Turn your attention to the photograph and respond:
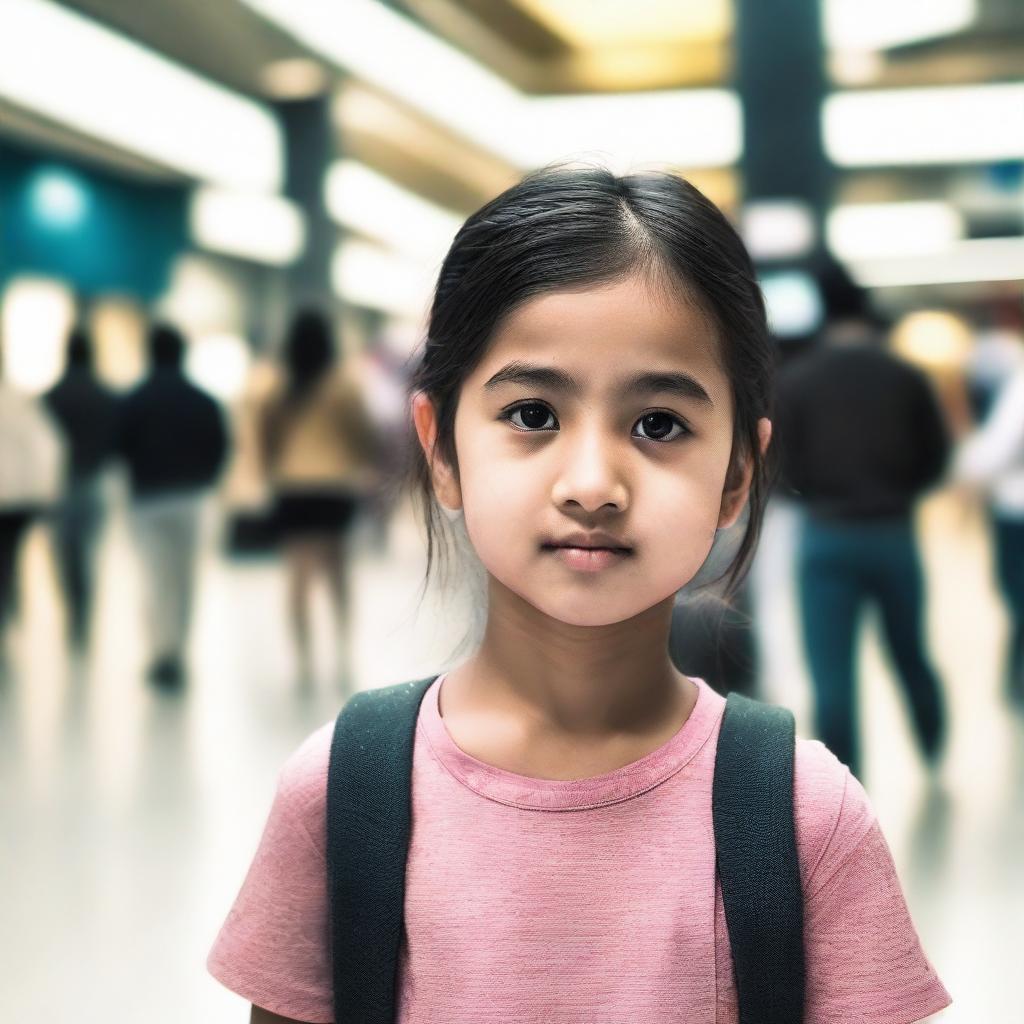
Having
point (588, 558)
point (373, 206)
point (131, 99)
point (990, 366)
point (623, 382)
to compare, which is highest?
point (131, 99)

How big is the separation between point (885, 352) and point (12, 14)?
379 centimetres

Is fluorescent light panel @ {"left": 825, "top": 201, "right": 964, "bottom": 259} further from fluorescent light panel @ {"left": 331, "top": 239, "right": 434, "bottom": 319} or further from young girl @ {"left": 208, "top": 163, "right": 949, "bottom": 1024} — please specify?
young girl @ {"left": 208, "top": 163, "right": 949, "bottom": 1024}

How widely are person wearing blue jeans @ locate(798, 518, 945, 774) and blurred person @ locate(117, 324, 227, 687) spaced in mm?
3094

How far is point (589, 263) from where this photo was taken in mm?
902

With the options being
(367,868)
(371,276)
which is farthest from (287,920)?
(371,276)

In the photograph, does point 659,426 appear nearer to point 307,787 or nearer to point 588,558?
point 588,558

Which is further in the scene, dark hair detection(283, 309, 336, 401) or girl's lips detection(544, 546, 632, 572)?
dark hair detection(283, 309, 336, 401)

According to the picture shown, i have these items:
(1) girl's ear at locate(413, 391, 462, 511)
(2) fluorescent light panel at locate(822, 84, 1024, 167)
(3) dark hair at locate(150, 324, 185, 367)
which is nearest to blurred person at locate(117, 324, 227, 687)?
(3) dark hair at locate(150, 324, 185, 367)

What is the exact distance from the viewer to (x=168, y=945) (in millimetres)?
3035

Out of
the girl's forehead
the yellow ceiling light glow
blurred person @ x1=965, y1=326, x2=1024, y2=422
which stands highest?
the yellow ceiling light glow

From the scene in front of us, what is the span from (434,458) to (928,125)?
5.36 metres

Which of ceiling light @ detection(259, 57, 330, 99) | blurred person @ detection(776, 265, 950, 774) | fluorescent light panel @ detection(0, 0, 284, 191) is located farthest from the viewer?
ceiling light @ detection(259, 57, 330, 99)

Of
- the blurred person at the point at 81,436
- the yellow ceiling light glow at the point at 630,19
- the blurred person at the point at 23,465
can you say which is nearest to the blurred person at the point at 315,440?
the blurred person at the point at 81,436

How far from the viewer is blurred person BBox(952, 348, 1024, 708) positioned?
14.7ft
